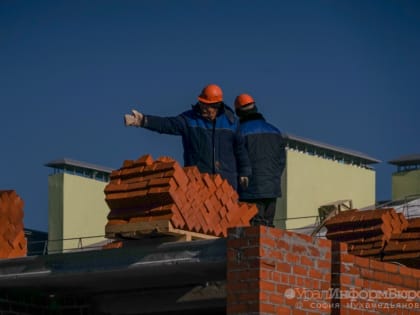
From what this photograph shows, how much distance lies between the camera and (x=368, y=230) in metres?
18.4

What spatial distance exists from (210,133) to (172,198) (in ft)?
7.18

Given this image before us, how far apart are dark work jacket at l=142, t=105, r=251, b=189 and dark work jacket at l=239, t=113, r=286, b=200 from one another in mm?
296

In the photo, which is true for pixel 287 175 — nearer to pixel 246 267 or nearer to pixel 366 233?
pixel 366 233

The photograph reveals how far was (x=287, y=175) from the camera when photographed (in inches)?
1266

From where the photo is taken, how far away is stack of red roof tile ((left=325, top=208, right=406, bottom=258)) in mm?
18188

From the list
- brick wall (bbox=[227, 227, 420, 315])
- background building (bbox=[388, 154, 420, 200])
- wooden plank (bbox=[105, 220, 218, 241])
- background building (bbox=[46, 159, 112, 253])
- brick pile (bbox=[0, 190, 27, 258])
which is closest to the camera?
brick wall (bbox=[227, 227, 420, 315])

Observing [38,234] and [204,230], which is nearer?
[204,230]

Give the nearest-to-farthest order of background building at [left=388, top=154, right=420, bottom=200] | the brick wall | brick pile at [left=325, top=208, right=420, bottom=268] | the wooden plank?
the brick wall → the wooden plank → brick pile at [left=325, top=208, right=420, bottom=268] → background building at [left=388, top=154, right=420, bottom=200]

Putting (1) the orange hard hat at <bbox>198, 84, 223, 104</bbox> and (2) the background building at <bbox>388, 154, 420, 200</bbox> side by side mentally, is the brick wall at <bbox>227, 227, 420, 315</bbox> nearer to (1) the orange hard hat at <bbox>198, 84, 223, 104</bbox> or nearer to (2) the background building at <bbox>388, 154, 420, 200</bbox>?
(1) the orange hard hat at <bbox>198, 84, 223, 104</bbox>

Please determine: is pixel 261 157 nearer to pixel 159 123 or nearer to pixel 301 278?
pixel 159 123

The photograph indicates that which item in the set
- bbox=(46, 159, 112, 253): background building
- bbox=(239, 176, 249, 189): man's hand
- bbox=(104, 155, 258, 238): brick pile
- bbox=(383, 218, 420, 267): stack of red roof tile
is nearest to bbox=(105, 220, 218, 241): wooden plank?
bbox=(104, 155, 258, 238): brick pile

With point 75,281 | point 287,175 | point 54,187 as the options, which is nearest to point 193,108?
point 75,281

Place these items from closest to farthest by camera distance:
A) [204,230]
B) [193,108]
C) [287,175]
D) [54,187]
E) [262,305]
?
[262,305] → [204,230] → [193,108] → [287,175] → [54,187]

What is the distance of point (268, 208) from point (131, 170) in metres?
2.44
